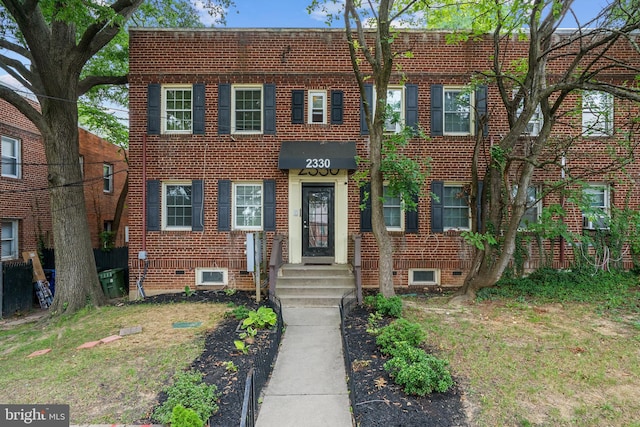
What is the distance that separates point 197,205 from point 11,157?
8.13m

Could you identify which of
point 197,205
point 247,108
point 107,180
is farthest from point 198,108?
point 107,180

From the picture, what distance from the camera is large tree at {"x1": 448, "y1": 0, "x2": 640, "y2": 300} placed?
691 cm

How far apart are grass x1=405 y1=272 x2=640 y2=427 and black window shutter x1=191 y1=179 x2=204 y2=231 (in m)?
6.06

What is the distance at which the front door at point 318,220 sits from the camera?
10000 millimetres

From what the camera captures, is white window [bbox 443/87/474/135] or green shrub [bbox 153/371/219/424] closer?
green shrub [bbox 153/371/219/424]

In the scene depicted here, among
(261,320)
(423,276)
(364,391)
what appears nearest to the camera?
(364,391)

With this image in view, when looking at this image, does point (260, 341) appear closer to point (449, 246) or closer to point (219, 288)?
point (219, 288)

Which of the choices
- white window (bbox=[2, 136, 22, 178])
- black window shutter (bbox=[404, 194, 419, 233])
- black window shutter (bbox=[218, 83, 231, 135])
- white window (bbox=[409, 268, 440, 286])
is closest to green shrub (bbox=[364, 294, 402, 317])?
white window (bbox=[409, 268, 440, 286])

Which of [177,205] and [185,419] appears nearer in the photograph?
[185,419]

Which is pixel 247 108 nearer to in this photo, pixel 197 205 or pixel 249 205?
pixel 249 205

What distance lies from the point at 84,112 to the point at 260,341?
13.6m

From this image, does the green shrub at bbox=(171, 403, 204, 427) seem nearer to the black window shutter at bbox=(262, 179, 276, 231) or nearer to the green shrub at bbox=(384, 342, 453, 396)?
the green shrub at bbox=(384, 342, 453, 396)

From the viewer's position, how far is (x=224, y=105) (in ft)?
32.4

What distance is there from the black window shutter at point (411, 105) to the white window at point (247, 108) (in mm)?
4150
